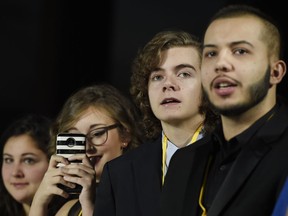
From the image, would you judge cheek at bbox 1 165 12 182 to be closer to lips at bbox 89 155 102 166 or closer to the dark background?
lips at bbox 89 155 102 166

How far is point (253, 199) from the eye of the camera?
1.67m

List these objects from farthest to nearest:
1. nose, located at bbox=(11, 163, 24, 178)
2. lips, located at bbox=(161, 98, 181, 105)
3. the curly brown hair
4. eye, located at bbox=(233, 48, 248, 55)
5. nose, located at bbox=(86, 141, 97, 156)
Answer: nose, located at bbox=(11, 163, 24, 178) < nose, located at bbox=(86, 141, 97, 156) < the curly brown hair < lips, located at bbox=(161, 98, 181, 105) < eye, located at bbox=(233, 48, 248, 55)

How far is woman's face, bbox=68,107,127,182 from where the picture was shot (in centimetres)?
261

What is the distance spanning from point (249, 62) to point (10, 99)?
7.97 ft

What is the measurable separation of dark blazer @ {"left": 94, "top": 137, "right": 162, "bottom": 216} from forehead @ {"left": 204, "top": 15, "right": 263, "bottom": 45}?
22.8 inches

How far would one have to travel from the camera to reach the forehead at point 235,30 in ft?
5.81

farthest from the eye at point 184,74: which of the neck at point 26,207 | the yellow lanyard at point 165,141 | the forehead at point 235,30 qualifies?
the neck at point 26,207

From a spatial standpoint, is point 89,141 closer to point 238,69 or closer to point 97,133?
point 97,133

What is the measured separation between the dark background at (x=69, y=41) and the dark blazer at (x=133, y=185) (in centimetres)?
127

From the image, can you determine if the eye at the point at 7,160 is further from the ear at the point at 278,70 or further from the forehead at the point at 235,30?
the ear at the point at 278,70

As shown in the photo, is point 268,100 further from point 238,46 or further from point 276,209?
point 276,209

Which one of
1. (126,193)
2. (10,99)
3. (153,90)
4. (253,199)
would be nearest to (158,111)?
(153,90)

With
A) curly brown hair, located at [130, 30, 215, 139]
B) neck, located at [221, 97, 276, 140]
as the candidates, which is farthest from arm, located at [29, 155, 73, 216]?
neck, located at [221, 97, 276, 140]

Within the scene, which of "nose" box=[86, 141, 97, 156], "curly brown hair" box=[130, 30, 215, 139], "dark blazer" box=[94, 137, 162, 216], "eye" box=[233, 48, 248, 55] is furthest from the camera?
"nose" box=[86, 141, 97, 156]
